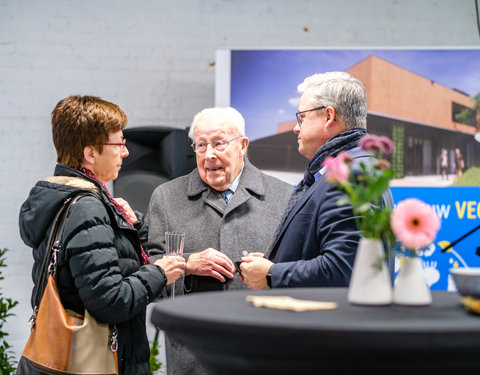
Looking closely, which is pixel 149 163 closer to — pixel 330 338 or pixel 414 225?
pixel 414 225

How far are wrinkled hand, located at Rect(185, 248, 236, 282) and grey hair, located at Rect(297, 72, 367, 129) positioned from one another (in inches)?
24.0

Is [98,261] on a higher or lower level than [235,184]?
→ lower

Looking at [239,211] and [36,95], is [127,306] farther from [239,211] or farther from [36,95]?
[36,95]

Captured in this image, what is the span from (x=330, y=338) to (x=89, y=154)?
1.20 metres

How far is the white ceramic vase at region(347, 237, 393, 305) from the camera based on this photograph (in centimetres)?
117

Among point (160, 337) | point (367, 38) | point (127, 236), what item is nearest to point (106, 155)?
point (127, 236)

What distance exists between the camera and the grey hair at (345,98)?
1996 mm

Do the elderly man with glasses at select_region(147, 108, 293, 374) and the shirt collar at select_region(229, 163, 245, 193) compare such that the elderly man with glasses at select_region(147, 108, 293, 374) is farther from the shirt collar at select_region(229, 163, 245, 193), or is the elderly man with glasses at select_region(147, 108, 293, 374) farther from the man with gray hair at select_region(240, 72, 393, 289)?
the man with gray hair at select_region(240, 72, 393, 289)

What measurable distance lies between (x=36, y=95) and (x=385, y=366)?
4243 mm

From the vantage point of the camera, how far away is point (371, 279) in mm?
1177

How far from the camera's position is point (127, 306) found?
1.76 meters

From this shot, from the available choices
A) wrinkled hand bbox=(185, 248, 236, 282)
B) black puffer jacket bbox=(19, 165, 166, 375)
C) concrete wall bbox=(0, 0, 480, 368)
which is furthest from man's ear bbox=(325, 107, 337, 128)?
concrete wall bbox=(0, 0, 480, 368)

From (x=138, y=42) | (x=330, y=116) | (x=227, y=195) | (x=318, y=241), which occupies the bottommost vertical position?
(x=318, y=241)

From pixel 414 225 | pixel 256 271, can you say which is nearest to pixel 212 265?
pixel 256 271
